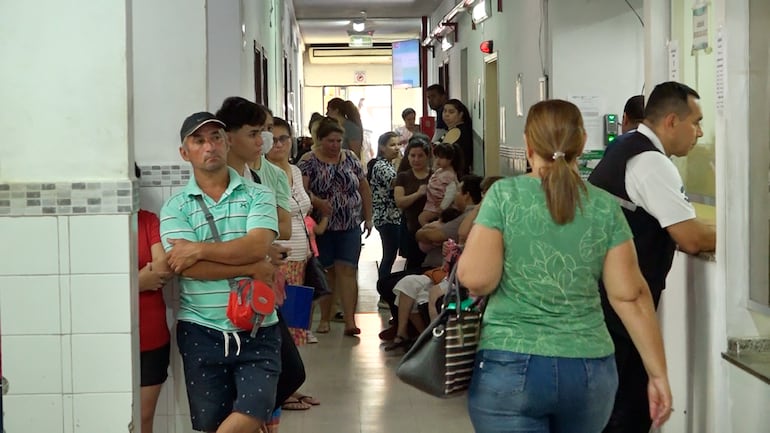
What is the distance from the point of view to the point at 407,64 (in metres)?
20.9

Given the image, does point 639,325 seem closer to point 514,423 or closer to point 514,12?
point 514,423

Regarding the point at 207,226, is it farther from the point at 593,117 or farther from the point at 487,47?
the point at 487,47

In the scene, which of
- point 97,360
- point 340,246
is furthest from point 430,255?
point 97,360

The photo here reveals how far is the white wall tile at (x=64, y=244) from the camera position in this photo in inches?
135

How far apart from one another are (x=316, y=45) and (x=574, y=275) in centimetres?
2352

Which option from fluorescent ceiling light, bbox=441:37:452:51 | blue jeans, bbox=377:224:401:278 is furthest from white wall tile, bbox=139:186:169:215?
fluorescent ceiling light, bbox=441:37:452:51

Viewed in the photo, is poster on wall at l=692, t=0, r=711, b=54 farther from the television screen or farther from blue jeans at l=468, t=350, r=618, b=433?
the television screen

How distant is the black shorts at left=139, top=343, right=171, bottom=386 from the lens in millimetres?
4066

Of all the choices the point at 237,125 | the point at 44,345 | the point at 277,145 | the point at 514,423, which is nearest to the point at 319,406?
the point at 277,145

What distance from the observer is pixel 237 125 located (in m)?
4.30

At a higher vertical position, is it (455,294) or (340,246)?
(455,294)

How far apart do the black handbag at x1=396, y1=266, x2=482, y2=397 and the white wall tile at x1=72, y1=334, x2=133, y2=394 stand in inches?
43.3

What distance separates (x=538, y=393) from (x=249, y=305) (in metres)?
1.24

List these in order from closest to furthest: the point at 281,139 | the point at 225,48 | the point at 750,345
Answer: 1. the point at 750,345
2. the point at 281,139
3. the point at 225,48
